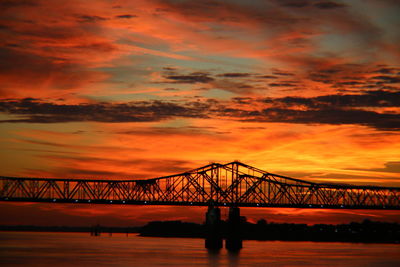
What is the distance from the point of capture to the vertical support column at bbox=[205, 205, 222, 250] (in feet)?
431

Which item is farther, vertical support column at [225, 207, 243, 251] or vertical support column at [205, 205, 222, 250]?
vertical support column at [225, 207, 243, 251]

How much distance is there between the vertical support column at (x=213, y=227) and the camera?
13150cm

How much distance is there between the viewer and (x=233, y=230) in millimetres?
133125

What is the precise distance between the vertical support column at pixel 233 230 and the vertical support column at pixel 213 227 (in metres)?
2.31

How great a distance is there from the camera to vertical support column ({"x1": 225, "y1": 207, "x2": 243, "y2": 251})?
133 meters

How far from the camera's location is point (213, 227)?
132250 millimetres

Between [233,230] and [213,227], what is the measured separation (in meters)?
4.31

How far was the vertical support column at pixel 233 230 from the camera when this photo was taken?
133 metres

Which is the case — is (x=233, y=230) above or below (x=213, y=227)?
below

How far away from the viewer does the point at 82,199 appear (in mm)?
132625

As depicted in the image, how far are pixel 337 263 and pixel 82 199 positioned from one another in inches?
2072

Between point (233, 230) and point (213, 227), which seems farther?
point (233, 230)

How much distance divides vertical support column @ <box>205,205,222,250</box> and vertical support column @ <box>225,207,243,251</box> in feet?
7.58

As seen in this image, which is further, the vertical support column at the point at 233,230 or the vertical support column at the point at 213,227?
the vertical support column at the point at 233,230
